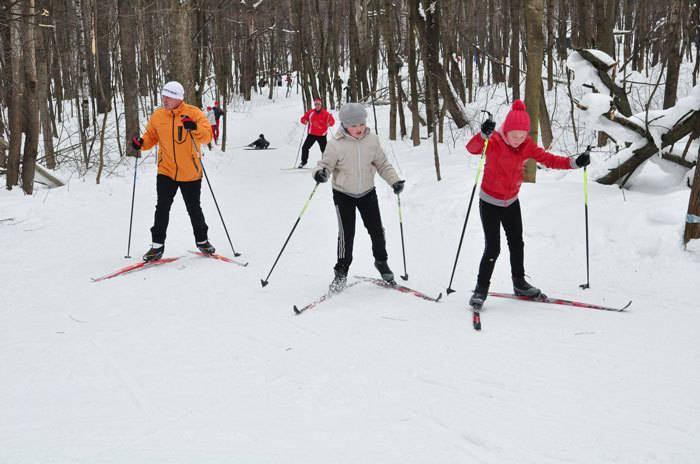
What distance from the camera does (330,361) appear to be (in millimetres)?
3445

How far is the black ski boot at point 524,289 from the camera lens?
459cm

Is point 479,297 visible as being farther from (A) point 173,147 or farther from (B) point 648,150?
(A) point 173,147

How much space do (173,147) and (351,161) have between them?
7.54ft

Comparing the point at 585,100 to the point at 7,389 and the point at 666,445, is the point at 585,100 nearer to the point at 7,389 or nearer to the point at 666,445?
the point at 666,445

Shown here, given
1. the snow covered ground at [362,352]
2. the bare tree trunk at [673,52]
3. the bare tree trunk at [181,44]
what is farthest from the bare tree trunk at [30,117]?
the bare tree trunk at [673,52]

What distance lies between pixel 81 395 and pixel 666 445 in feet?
9.83

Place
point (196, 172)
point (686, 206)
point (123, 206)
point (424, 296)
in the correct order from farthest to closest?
point (123, 206) → point (196, 172) → point (686, 206) → point (424, 296)

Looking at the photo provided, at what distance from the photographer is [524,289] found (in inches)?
183

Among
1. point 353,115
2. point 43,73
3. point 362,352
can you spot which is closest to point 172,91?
point 353,115

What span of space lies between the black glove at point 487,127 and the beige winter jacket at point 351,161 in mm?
968

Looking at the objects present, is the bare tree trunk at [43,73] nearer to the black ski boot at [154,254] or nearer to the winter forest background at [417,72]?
the winter forest background at [417,72]

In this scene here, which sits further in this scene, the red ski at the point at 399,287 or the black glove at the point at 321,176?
the red ski at the point at 399,287

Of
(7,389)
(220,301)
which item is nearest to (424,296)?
(220,301)

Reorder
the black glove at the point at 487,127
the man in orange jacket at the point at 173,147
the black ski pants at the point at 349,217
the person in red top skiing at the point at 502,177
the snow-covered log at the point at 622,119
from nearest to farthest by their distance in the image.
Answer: the black glove at the point at 487,127 → the person in red top skiing at the point at 502,177 → the black ski pants at the point at 349,217 → the man in orange jacket at the point at 173,147 → the snow-covered log at the point at 622,119
